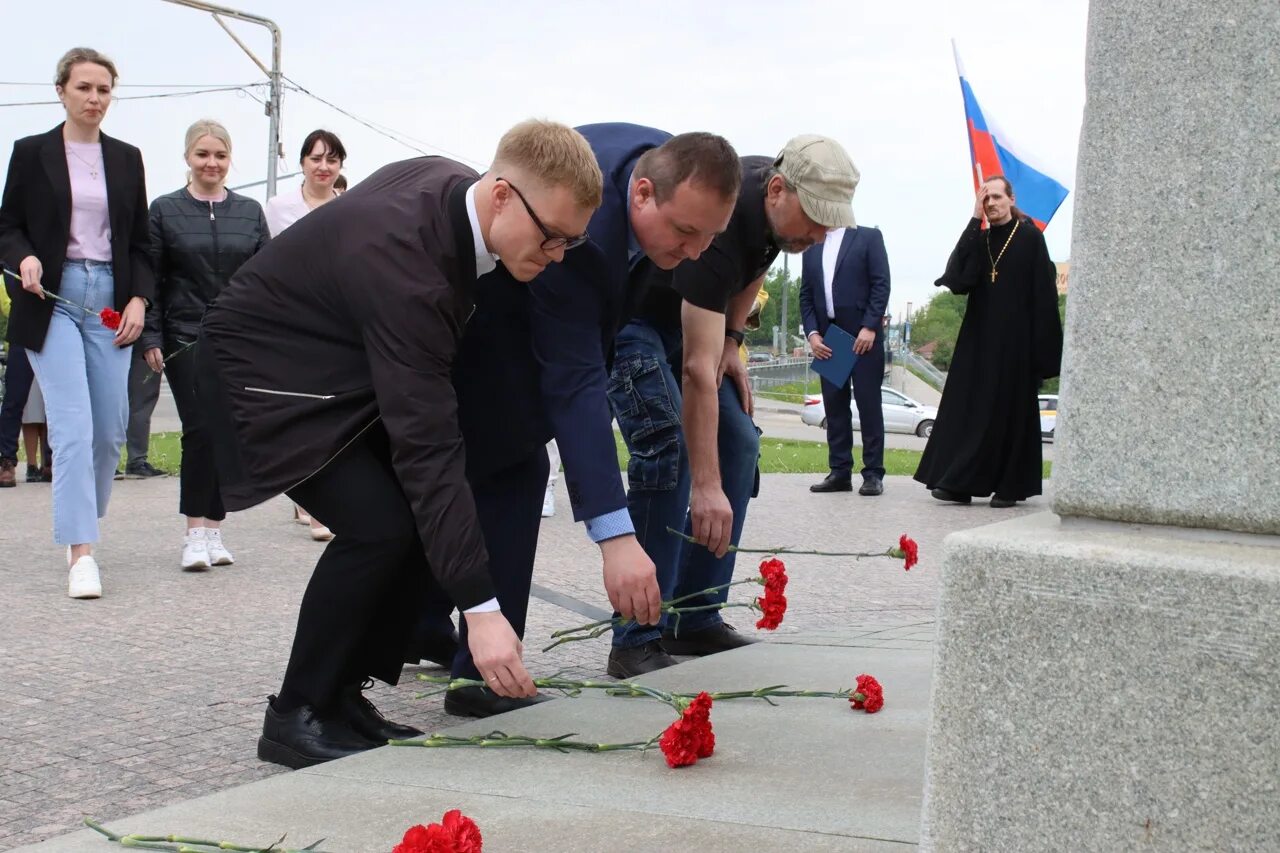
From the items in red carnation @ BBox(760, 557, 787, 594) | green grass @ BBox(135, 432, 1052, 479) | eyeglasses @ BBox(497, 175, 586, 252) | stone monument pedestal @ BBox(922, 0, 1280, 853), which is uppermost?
eyeglasses @ BBox(497, 175, 586, 252)

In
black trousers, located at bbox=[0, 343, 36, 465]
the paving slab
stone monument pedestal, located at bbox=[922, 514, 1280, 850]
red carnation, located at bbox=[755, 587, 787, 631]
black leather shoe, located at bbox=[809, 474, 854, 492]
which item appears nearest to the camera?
stone monument pedestal, located at bbox=[922, 514, 1280, 850]

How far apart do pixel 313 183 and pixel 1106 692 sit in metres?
6.12

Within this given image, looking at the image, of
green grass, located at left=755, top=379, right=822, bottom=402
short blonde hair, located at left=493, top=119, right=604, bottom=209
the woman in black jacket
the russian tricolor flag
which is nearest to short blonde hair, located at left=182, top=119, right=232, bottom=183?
the woman in black jacket

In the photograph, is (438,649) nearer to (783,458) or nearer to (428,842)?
(428,842)

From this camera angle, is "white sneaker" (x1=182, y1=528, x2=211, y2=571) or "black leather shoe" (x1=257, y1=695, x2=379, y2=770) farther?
"white sneaker" (x1=182, y1=528, x2=211, y2=571)

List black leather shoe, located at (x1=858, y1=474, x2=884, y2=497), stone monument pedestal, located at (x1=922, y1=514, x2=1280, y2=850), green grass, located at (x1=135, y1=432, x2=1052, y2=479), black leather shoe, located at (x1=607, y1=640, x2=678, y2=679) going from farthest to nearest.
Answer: green grass, located at (x1=135, y1=432, x2=1052, y2=479) < black leather shoe, located at (x1=858, y1=474, x2=884, y2=497) < black leather shoe, located at (x1=607, y1=640, x2=678, y2=679) < stone monument pedestal, located at (x1=922, y1=514, x2=1280, y2=850)

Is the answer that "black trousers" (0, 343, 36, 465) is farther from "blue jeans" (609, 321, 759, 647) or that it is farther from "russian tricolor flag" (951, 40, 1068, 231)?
"russian tricolor flag" (951, 40, 1068, 231)

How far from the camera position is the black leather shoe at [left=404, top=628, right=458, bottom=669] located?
4.32m

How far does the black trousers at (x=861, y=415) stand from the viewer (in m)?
10.5

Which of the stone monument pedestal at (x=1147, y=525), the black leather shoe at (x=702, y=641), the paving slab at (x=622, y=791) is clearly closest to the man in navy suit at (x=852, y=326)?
the black leather shoe at (x=702, y=641)

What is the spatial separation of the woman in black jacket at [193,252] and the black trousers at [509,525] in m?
2.77

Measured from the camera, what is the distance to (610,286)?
358 centimetres

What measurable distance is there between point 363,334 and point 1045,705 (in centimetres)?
178

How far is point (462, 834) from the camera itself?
6.72 ft
